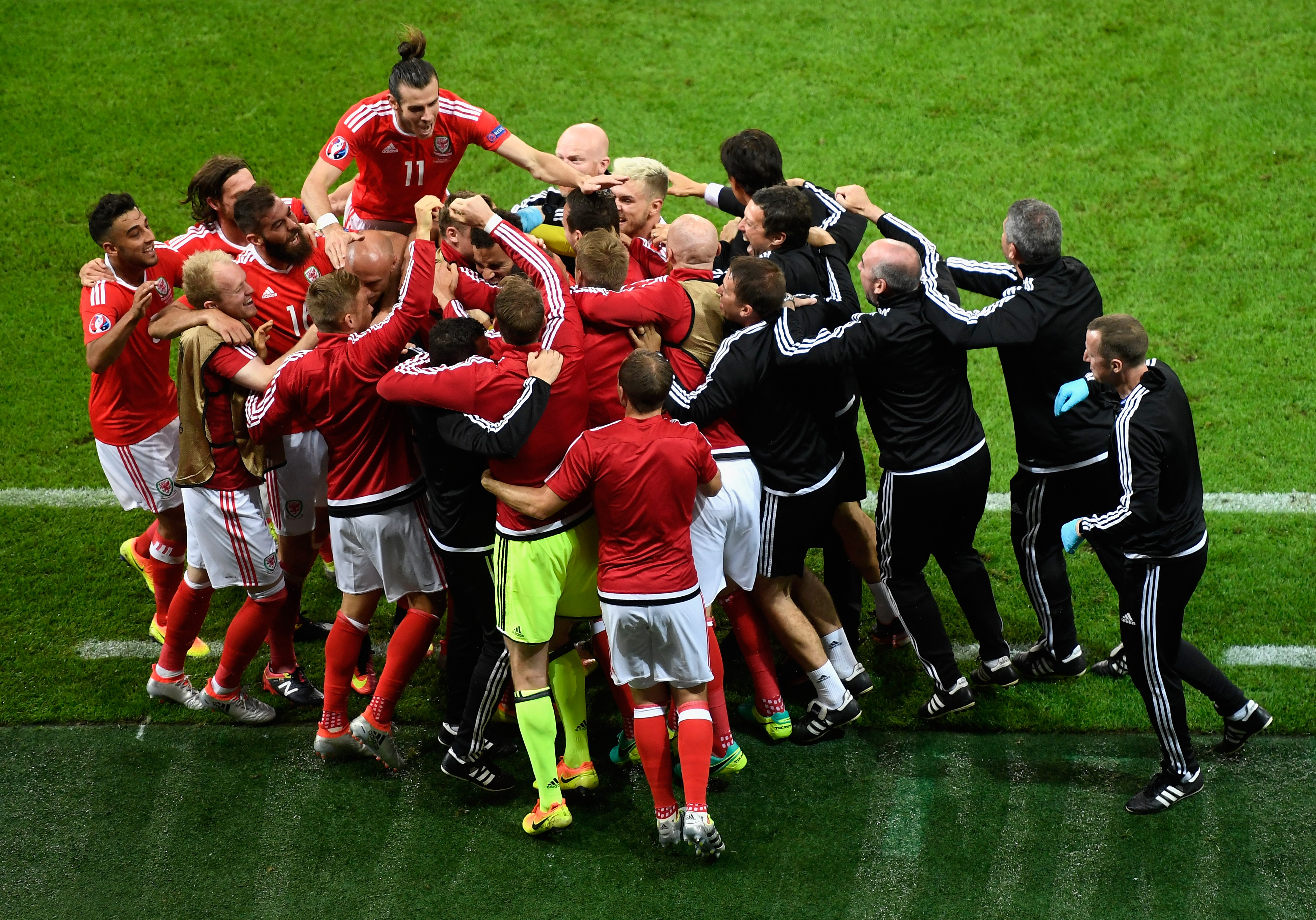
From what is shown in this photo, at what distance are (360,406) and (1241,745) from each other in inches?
154

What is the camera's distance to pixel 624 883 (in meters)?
4.76

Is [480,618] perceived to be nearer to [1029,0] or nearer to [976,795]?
[976,795]

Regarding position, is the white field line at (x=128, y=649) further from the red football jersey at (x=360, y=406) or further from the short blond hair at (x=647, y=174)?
Answer: the short blond hair at (x=647, y=174)

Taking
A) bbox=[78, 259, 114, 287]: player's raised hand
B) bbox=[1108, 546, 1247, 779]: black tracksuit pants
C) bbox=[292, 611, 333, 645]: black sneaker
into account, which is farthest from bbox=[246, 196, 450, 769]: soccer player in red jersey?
bbox=[1108, 546, 1247, 779]: black tracksuit pants

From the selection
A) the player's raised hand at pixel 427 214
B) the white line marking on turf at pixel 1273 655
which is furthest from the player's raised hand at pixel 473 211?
the white line marking on turf at pixel 1273 655

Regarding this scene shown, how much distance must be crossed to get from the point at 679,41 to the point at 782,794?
25.1 ft

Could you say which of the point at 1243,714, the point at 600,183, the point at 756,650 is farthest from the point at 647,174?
the point at 1243,714

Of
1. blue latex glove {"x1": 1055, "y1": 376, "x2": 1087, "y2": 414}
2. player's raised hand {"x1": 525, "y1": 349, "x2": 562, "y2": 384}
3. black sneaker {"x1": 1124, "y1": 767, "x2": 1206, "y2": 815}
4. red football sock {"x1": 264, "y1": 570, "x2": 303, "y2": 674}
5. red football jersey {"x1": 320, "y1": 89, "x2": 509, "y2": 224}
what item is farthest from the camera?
red football jersey {"x1": 320, "y1": 89, "x2": 509, "y2": 224}

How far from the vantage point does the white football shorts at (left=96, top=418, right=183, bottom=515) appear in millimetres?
6234

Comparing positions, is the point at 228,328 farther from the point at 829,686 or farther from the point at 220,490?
the point at 829,686

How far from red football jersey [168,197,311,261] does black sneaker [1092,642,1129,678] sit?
434 centimetres

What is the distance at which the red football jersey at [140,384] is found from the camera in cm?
614

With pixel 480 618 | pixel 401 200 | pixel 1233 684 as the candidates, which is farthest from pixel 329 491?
pixel 1233 684

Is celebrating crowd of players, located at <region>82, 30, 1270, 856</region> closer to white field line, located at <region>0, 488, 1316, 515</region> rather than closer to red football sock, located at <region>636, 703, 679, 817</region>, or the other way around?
red football sock, located at <region>636, 703, 679, 817</region>
